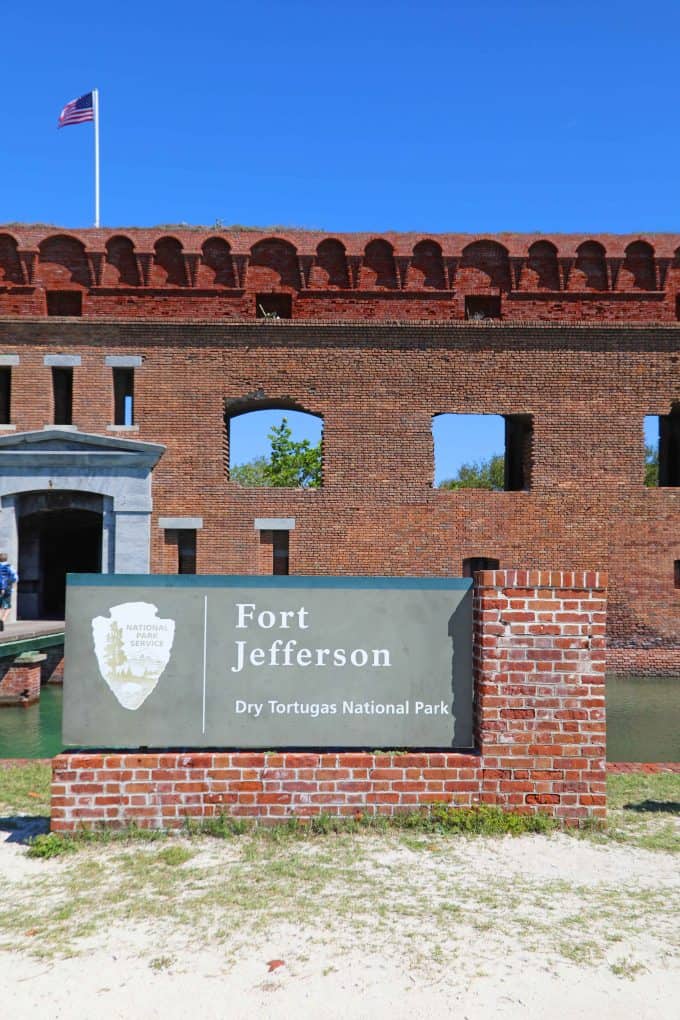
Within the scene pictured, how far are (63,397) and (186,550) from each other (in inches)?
202

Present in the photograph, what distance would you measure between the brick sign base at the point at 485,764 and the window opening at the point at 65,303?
49.5 feet

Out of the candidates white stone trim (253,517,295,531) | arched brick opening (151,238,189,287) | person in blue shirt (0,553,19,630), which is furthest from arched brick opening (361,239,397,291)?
person in blue shirt (0,553,19,630)

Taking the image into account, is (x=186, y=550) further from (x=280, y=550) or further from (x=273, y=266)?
(x=273, y=266)

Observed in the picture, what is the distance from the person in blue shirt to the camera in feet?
49.1

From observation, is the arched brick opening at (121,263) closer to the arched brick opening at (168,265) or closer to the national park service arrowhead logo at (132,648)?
the arched brick opening at (168,265)

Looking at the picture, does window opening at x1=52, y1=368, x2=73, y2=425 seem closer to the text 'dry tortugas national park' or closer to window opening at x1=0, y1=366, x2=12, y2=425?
the text 'dry tortugas national park'

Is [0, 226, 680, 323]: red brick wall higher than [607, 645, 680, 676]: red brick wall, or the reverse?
[0, 226, 680, 323]: red brick wall

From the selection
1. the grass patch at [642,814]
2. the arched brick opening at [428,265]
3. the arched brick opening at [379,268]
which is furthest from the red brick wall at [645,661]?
the grass patch at [642,814]

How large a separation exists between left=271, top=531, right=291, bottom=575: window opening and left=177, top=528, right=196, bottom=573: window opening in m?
1.81

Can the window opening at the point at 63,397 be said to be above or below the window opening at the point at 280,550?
above

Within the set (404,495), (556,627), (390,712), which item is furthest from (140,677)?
(404,495)

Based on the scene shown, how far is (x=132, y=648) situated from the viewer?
5.31 m

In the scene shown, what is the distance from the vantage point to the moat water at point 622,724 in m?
9.63

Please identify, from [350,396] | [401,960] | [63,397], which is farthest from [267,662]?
[63,397]
